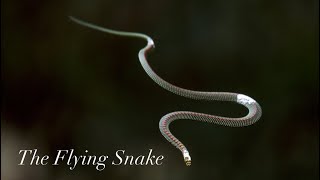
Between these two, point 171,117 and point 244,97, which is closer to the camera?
point 171,117

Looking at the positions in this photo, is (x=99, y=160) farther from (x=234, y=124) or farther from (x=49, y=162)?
(x=234, y=124)

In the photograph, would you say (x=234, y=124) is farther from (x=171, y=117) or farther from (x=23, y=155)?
(x=23, y=155)

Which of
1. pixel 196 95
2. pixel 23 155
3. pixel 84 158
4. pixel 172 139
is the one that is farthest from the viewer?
pixel 23 155

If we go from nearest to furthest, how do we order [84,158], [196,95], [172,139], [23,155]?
[172,139] → [196,95] → [84,158] → [23,155]

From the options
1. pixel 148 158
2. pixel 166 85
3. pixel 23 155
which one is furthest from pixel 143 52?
pixel 23 155

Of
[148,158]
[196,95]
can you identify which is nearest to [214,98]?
[196,95]

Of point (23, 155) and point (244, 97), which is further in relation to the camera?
point (23, 155)

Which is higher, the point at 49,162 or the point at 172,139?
the point at 172,139

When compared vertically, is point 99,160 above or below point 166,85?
below

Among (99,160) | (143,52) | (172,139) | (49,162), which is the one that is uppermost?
(143,52)
